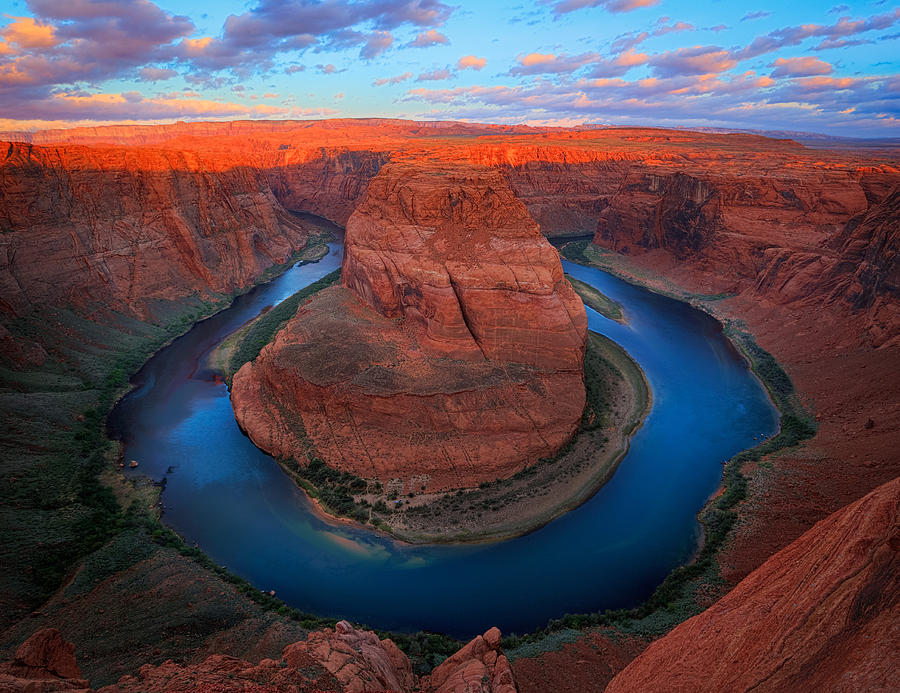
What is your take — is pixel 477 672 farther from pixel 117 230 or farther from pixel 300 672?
pixel 117 230

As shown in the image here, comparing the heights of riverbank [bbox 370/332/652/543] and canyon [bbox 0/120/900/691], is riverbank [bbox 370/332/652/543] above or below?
below

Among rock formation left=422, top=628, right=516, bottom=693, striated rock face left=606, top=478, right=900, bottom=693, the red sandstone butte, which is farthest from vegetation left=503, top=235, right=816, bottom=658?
striated rock face left=606, top=478, right=900, bottom=693

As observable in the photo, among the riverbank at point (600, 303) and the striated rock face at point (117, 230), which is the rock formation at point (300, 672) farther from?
the riverbank at point (600, 303)

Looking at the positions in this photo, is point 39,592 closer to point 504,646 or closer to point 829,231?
point 504,646

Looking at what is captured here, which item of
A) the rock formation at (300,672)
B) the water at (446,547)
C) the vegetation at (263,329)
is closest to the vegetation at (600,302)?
the water at (446,547)

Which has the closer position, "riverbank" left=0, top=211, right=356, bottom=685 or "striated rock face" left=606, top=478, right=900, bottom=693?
"striated rock face" left=606, top=478, right=900, bottom=693

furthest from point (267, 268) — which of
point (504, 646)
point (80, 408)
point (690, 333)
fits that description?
point (504, 646)

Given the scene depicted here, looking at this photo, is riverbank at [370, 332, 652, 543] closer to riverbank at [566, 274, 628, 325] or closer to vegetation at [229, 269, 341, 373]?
riverbank at [566, 274, 628, 325]
